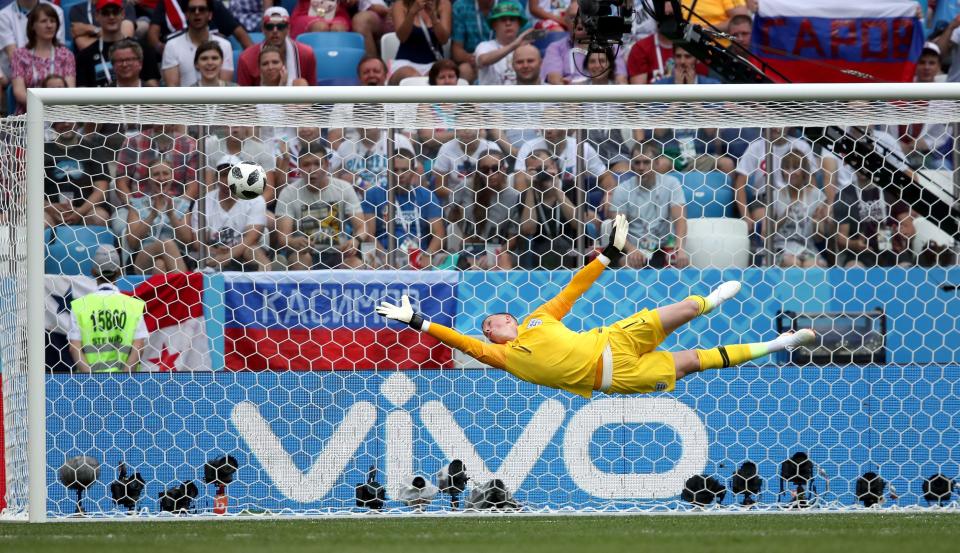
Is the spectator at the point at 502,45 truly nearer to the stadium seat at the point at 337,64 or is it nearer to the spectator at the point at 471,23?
the spectator at the point at 471,23

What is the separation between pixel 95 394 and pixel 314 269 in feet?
5.32

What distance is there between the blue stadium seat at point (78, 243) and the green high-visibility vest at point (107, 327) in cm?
29

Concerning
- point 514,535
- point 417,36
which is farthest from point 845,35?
point 514,535

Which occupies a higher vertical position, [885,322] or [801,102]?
[801,102]

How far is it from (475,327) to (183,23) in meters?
4.50

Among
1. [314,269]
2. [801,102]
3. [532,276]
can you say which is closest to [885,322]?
[801,102]

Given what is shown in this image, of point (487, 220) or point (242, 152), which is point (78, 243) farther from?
point (487, 220)

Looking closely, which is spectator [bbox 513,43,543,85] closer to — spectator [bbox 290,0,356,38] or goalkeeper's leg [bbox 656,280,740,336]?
spectator [bbox 290,0,356,38]

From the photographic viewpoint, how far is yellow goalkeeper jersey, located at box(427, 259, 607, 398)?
22.2 feet

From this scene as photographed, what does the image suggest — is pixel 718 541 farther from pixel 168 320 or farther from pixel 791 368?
pixel 168 320

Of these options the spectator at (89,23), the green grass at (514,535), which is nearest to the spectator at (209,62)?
the spectator at (89,23)

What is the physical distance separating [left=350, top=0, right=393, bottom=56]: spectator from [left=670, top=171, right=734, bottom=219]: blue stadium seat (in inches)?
140

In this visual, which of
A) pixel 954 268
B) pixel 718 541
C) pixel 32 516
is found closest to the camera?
pixel 718 541

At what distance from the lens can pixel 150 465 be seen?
7582mm
